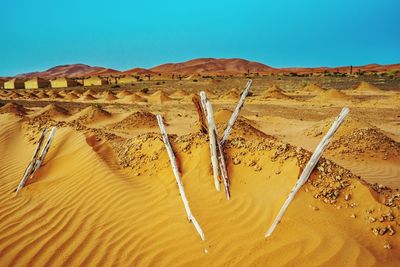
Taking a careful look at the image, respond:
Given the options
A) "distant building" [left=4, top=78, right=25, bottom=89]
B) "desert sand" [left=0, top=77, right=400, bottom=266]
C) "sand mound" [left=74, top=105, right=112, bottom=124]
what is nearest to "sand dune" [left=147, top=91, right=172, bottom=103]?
"sand mound" [left=74, top=105, right=112, bottom=124]

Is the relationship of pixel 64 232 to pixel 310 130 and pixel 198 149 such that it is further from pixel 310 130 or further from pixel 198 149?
pixel 310 130

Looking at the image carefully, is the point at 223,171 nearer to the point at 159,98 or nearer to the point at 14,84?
the point at 159,98

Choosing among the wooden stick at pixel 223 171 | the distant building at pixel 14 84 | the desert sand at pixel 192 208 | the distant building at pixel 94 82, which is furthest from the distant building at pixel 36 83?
the wooden stick at pixel 223 171

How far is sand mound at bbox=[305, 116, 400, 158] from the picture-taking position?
871cm

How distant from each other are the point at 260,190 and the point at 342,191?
111 centimetres

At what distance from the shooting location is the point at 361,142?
29.9 feet

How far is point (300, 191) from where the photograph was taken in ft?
13.4

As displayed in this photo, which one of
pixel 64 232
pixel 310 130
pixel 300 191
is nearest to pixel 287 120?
pixel 310 130

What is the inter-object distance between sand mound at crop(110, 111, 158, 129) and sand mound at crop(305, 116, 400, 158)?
315 inches

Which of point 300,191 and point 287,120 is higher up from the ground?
point 287,120

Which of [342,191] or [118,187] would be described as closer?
[342,191]

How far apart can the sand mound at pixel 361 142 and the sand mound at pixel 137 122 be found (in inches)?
315

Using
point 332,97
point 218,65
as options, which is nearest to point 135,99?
point 332,97

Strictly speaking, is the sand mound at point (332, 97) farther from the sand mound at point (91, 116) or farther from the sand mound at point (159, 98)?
the sand mound at point (91, 116)
